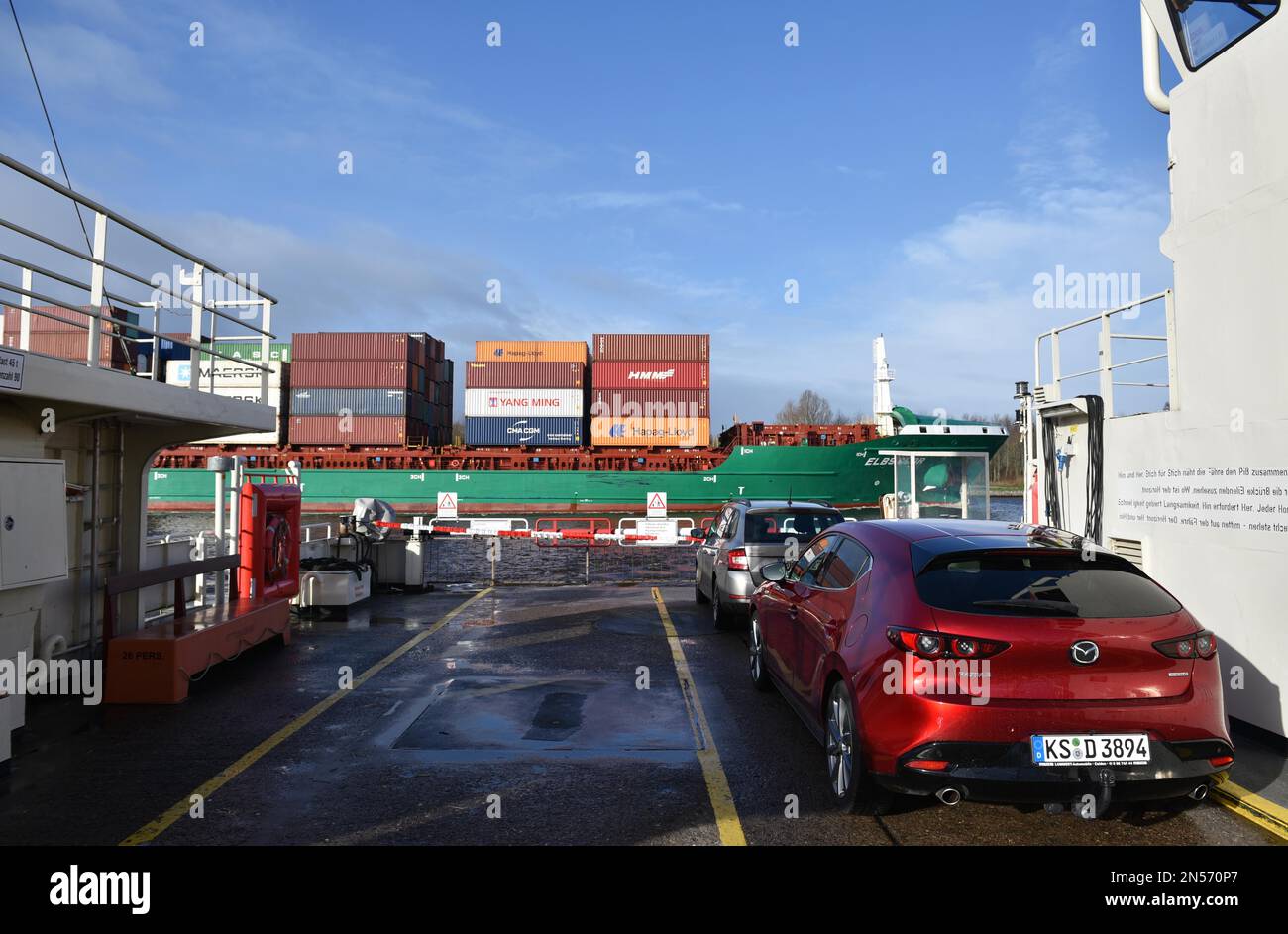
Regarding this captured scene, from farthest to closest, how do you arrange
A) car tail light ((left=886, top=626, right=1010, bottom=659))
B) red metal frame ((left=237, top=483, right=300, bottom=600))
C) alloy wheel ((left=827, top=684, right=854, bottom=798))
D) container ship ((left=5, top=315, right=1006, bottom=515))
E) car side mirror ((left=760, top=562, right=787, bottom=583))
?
container ship ((left=5, top=315, right=1006, bottom=515)) < red metal frame ((left=237, top=483, right=300, bottom=600)) < car side mirror ((left=760, top=562, right=787, bottom=583)) < alloy wheel ((left=827, top=684, right=854, bottom=798)) < car tail light ((left=886, top=626, right=1010, bottom=659))

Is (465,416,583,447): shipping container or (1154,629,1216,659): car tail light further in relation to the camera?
(465,416,583,447): shipping container

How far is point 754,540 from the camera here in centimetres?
880

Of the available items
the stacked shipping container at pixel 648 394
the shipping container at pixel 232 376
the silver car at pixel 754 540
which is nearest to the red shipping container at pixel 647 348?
the stacked shipping container at pixel 648 394

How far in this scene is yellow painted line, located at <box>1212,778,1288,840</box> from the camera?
12.8 ft

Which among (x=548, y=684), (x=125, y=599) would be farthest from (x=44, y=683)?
(x=548, y=684)

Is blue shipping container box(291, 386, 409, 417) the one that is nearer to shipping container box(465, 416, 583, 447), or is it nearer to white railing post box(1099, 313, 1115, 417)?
shipping container box(465, 416, 583, 447)

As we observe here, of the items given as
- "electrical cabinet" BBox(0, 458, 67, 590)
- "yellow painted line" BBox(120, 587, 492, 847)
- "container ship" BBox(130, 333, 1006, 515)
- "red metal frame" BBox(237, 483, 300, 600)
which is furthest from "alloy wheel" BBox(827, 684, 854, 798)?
"container ship" BBox(130, 333, 1006, 515)

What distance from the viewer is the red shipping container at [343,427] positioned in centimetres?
3809

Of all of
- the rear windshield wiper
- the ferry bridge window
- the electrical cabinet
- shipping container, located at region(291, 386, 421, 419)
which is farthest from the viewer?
shipping container, located at region(291, 386, 421, 419)

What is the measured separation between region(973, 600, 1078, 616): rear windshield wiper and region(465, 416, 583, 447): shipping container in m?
34.6

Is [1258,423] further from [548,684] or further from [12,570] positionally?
[12,570]

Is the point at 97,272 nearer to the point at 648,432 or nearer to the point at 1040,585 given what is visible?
the point at 1040,585

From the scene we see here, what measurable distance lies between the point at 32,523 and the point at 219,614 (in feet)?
8.42

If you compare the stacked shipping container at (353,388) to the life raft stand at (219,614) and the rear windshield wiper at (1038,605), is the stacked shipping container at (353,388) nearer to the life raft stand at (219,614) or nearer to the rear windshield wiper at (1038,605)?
the life raft stand at (219,614)
